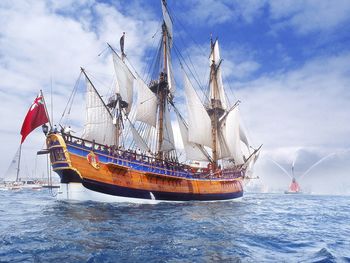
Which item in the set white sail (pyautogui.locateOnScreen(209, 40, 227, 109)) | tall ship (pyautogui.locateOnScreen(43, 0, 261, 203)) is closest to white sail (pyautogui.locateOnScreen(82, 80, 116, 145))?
tall ship (pyautogui.locateOnScreen(43, 0, 261, 203))

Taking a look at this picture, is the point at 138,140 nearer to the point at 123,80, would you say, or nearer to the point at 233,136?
the point at 123,80

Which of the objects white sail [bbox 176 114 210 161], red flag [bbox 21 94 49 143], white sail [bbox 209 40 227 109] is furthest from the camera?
white sail [bbox 209 40 227 109]

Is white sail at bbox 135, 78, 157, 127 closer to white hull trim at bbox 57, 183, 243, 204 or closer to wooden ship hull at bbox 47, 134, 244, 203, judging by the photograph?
wooden ship hull at bbox 47, 134, 244, 203

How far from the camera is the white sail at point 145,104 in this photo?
131 feet

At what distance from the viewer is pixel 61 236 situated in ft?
35.6

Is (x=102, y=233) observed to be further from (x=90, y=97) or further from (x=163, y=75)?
(x=163, y=75)

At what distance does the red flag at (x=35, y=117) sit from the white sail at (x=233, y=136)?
3117 cm

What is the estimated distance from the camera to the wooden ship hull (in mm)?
26156

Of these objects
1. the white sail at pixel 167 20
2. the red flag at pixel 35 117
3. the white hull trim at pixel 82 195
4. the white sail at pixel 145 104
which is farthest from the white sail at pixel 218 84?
the red flag at pixel 35 117

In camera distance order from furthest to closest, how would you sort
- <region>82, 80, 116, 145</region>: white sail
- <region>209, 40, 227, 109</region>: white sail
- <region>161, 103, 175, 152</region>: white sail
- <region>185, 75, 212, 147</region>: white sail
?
<region>209, 40, 227, 109</region>: white sail, <region>185, 75, 212, 147</region>: white sail, <region>161, 103, 175, 152</region>: white sail, <region>82, 80, 116, 145</region>: white sail

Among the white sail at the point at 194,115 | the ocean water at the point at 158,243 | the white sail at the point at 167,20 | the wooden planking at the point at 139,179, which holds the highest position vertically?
the white sail at the point at 167,20

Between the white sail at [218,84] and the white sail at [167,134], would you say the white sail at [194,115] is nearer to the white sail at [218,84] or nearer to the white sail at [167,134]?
the white sail at [167,134]

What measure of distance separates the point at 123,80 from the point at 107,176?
64.4ft

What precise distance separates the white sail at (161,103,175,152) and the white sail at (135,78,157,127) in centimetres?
201
